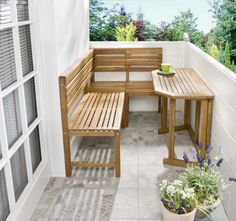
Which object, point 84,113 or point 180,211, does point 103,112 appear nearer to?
point 84,113

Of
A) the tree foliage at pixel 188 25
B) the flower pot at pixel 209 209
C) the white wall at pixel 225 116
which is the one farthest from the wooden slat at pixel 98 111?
the tree foliage at pixel 188 25

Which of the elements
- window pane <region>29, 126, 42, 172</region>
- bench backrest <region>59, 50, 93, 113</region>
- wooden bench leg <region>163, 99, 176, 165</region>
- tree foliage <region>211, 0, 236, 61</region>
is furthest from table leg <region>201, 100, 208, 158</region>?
tree foliage <region>211, 0, 236, 61</region>

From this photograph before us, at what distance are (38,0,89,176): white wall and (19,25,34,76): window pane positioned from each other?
158 millimetres

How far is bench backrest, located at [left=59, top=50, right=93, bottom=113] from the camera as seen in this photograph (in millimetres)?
2867

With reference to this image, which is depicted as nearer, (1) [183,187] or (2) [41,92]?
(1) [183,187]

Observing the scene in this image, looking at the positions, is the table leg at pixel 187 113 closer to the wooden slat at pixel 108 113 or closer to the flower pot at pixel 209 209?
the wooden slat at pixel 108 113

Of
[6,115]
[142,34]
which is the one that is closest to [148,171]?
[6,115]

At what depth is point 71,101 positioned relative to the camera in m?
3.09

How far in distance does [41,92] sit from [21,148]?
57cm

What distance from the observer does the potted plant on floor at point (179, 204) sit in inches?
69.2

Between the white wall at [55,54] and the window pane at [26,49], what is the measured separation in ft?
0.52

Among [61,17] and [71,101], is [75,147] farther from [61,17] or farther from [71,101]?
[61,17]

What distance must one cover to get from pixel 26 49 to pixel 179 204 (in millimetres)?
1593

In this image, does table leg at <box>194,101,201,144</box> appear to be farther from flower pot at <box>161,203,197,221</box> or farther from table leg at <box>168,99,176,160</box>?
flower pot at <box>161,203,197,221</box>
